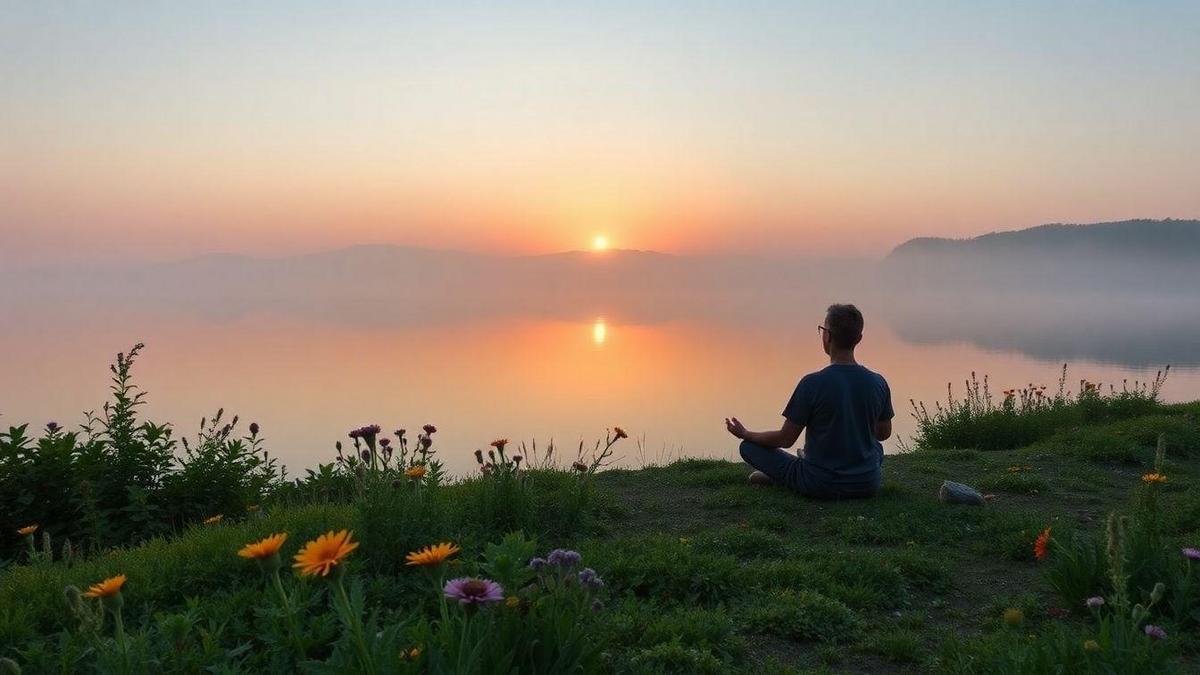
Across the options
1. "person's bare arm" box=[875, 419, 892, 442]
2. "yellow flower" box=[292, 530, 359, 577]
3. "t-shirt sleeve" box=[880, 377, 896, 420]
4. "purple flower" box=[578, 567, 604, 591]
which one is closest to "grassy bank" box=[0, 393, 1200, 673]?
"purple flower" box=[578, 567, 604, 591]

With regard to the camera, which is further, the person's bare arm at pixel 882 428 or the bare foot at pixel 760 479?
the bare foot at pixel 760 479

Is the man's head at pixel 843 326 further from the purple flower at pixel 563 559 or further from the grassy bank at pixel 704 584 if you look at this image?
the purple flower at pixel 563 559

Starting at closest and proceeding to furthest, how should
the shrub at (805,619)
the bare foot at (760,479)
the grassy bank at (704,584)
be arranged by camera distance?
the grassy bank at (704,584) → the shrub at (805,619) → the bare foot at (760,479)

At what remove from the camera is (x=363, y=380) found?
26.8 meters

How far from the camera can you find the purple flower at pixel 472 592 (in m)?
2.50

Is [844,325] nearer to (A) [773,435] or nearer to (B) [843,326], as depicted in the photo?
(B) [843,326]

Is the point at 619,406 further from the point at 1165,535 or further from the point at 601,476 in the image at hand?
the point at 1165,535

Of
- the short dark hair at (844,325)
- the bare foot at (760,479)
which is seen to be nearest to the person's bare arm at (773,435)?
the bare foot at (760,479)

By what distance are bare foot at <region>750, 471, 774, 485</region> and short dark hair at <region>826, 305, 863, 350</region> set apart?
1.78 metres

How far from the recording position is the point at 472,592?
8.35ft

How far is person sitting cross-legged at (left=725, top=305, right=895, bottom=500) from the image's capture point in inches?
285

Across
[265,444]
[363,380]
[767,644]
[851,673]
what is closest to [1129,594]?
[851,673]

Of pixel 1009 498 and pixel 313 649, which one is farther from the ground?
pixel 313 649

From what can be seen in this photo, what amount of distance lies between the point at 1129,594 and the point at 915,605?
119 cm
